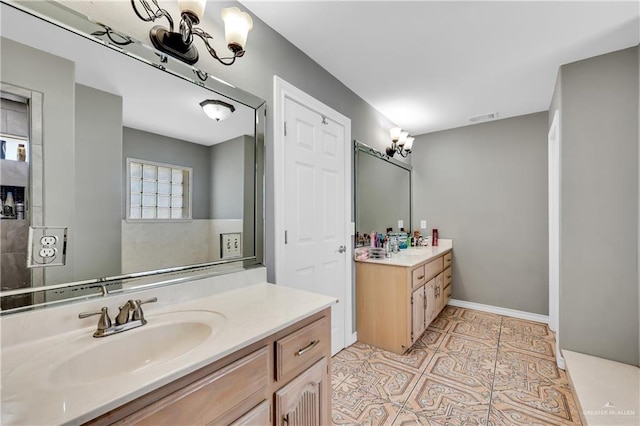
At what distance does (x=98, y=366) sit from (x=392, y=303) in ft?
6.99

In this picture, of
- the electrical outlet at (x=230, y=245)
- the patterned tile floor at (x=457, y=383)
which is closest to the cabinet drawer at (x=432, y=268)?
the patterned tile floor at (x=457, y=383)

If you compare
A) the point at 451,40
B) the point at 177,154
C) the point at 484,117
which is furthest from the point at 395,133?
the point at 177,154

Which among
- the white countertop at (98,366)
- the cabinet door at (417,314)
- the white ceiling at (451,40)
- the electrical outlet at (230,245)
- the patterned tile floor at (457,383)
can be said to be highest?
the white ceiling at (451,40)

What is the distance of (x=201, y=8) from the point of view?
119 cm

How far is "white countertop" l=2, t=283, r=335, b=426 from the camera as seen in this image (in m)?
0.60

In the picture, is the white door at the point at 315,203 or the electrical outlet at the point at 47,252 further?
the white door at the point at 315,203

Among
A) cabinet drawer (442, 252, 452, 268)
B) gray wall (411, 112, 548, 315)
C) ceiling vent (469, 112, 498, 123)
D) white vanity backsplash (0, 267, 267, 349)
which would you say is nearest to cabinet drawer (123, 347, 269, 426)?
white vanity backsplash (0, 267, 267, 349)

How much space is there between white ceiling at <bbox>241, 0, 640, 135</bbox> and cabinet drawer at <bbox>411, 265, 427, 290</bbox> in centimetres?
175

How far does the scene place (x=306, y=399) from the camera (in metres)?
1.18

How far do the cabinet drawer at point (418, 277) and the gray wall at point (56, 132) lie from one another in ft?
7.69

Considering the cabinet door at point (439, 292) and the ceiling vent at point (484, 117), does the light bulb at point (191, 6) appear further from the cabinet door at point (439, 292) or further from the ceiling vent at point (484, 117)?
the ceiling vent at point (484, 117)

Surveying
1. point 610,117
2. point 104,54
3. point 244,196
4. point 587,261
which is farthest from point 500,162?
point 104,54

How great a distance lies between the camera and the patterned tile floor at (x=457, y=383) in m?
1.75

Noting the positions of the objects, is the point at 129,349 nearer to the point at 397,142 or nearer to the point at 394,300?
the point at 394,300
